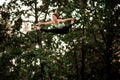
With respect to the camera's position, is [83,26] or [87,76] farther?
[87,76]

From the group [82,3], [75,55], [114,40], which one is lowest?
[75,55]

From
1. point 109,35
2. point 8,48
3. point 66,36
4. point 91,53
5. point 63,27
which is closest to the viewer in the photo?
point 63,27

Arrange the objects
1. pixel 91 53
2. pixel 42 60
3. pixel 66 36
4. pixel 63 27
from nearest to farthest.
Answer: pixel 63 27, pixel 42 60, pixel 66 36, pixel 91 53

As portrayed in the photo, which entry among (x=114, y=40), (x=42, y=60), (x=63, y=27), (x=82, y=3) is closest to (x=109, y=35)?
(x=114, y=40)

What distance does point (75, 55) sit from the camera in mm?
33875

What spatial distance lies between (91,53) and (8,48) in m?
12.4

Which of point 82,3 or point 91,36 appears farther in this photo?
point 91,36

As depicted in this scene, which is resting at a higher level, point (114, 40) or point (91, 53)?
point (114, 40)

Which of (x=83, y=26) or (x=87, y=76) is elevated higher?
(x=83, y=26)

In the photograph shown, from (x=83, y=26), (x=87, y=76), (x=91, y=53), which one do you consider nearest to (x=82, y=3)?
(x=83, y=26)

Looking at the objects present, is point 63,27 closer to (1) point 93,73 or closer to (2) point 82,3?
(2) point 82,3

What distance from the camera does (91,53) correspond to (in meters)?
33.1

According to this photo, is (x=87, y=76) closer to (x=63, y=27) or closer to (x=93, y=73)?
(x=93, y=73)

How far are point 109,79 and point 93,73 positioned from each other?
11.9 ft
